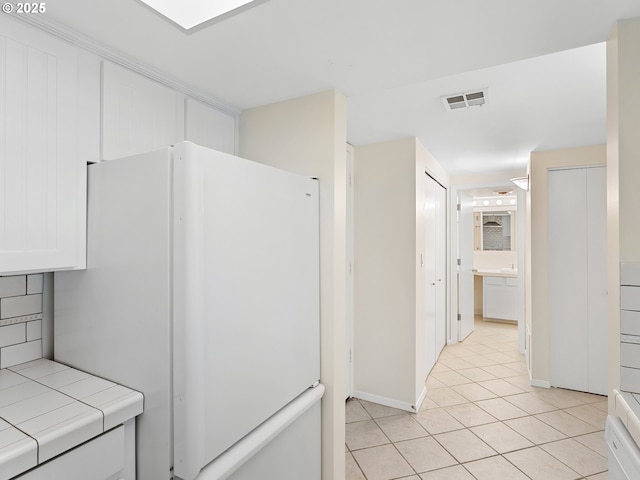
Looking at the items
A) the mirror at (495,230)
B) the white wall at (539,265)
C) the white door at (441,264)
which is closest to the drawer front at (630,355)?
the white wall at (539,265)

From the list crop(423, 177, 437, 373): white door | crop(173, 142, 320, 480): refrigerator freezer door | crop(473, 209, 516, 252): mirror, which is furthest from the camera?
crop(473, 209, 516, 252): mirror

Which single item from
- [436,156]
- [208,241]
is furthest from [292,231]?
[436,156]

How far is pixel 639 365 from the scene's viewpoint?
46.6 inches

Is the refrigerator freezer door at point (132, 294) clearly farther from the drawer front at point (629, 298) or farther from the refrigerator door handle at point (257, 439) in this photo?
the drawer front at point (629, 298)

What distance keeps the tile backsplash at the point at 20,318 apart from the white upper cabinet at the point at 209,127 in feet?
3.13

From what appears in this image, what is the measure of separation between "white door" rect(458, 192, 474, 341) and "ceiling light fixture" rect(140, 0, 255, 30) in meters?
4.11

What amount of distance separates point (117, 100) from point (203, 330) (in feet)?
3.44

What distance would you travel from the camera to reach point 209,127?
6.17 feet

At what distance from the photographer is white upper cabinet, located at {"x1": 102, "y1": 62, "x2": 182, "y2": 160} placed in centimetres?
141

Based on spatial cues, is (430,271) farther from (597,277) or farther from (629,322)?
(629,322)

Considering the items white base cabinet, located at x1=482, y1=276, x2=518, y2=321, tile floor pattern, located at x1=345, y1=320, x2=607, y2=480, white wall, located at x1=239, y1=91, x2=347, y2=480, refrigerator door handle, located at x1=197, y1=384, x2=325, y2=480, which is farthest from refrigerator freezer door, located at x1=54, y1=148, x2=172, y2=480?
white base cabinet, located at x1=482, y1=276, x2=518, y2=321

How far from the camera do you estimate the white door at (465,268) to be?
4.68 m

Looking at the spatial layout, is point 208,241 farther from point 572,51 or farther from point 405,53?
point 572,51

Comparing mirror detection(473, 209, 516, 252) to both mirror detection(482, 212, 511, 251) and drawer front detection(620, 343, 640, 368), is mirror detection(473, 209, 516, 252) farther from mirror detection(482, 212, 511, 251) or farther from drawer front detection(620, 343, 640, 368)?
drawer front detection(620, 343, 640, 368)
